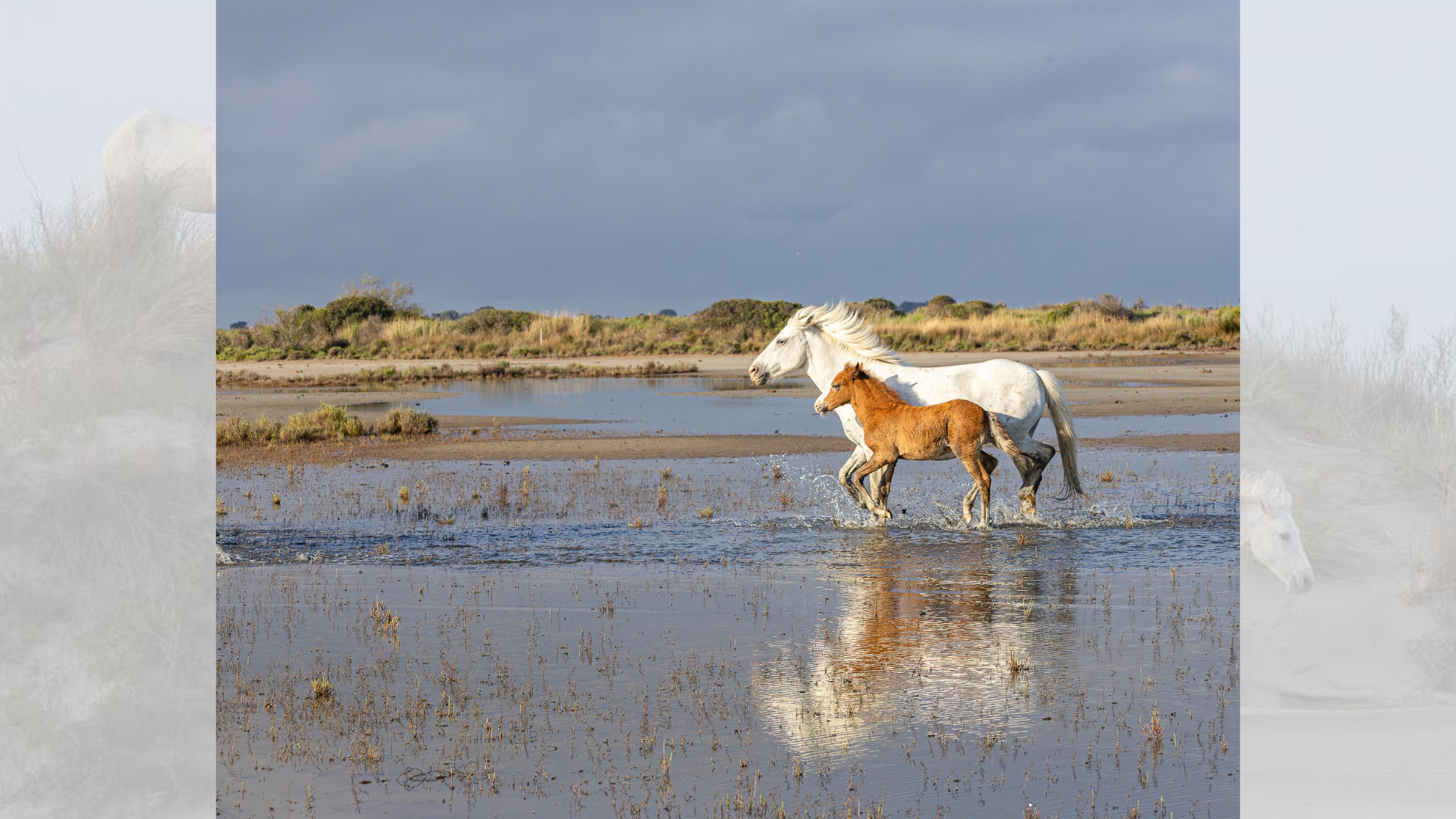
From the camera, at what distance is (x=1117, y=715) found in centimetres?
679

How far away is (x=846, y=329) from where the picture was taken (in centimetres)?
1355

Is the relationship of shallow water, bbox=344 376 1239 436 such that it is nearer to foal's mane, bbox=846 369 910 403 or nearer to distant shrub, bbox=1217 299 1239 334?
foal's mane, bbox=846 369 910 403

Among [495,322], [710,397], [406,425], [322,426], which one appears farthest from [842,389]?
[495,322]

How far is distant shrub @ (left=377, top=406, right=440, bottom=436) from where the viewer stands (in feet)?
76.5

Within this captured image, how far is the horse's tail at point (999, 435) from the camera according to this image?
1247 centimetres

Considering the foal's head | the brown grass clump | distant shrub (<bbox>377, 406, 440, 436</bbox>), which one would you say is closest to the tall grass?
distant shrub (<bbox>377, 406, 440, 436</bbox>)

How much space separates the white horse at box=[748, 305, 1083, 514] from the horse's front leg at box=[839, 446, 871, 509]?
0.01 m

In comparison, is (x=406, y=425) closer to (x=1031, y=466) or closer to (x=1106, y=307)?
(x=1031, y=466)
